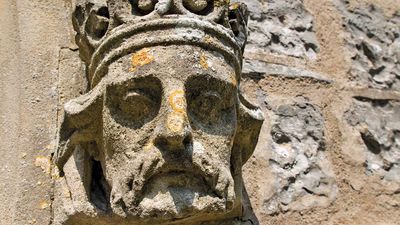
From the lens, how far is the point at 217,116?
110cm

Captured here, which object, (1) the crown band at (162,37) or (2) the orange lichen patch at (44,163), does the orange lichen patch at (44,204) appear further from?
(1) the crown band at (162,37)

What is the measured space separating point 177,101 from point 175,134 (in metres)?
0.06

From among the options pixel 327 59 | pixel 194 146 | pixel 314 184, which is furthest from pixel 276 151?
pixel 194 146

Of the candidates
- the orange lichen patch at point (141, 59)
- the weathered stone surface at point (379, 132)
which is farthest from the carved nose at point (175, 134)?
the weathered stone surface at point (379, 132)

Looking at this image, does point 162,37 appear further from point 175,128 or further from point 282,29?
point 282,29

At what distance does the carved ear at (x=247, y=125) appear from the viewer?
117 cm

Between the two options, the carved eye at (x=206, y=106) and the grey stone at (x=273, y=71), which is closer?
Result: the carved eye at (x=206, y=106)

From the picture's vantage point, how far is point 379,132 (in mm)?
1597

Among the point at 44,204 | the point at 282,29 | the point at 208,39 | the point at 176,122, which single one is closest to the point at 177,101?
the point at 176,122

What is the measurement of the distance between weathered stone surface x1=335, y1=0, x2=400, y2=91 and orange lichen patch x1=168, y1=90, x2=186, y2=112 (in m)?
0.74

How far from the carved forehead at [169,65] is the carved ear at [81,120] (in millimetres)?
51

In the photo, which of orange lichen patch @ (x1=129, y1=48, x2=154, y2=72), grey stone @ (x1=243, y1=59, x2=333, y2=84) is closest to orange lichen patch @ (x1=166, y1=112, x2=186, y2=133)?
orange lichen patch @ (x1=129, y1=48, x2=154, y2=72)

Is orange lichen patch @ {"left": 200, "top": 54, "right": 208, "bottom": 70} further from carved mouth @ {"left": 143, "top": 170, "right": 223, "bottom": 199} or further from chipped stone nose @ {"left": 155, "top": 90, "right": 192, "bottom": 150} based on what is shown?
carved mouth @ {"left": 143, "top": 170, "right": 223, "bottom": 199}

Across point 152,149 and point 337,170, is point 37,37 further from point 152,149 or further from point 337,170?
point 337,170
